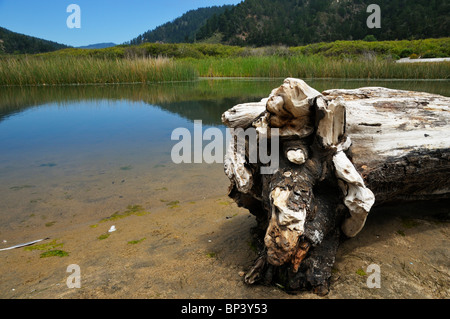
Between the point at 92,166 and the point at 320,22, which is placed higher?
the point at 320,22

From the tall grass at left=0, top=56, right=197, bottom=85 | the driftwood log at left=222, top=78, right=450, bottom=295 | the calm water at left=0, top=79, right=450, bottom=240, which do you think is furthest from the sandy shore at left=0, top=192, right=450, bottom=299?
the tall grass at left=0, top=56, right=197, bottom=85

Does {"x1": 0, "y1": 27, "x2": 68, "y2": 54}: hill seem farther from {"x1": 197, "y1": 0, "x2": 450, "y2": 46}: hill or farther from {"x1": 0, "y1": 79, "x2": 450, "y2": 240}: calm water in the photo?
{"x1": 0, "y1": 79, "x2": 450, "y2": 240}: calm water

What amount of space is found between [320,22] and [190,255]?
54516mm

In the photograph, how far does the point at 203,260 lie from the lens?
191 centimetres

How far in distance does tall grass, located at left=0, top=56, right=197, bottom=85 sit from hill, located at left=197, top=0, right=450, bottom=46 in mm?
32213

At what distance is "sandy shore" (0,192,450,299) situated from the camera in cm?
160

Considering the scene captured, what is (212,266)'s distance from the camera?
1836 mm

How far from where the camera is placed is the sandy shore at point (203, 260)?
62.8 inches

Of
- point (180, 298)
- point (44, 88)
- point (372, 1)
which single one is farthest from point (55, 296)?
point (372, 1)

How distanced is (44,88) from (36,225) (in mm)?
10808

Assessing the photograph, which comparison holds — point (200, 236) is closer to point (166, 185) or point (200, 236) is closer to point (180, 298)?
point (180, 298)

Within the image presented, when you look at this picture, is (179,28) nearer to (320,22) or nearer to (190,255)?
(320,22)

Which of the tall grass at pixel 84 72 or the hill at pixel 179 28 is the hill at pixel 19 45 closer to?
the tall grass at pixel 84 72

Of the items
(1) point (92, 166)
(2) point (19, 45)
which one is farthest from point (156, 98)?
(2) point (19, 45)
